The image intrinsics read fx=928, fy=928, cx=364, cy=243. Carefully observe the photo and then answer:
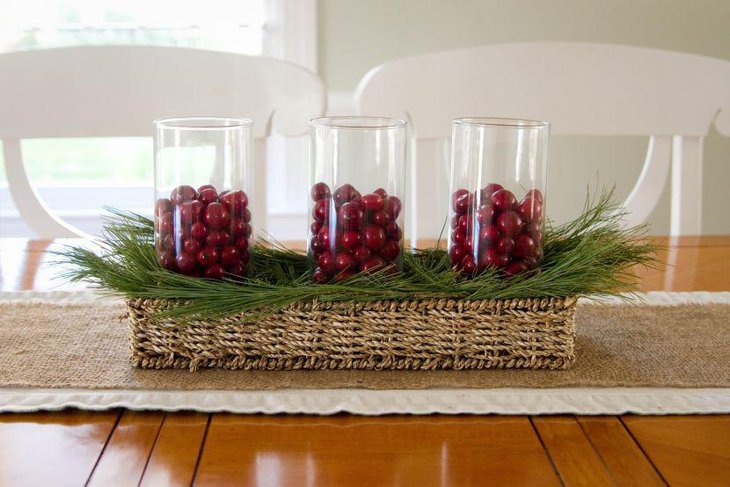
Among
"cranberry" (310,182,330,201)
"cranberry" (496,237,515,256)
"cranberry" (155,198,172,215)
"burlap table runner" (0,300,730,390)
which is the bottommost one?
"burlap table runner" (0,300,730,390)

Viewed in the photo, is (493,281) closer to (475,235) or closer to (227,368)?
(475,235)

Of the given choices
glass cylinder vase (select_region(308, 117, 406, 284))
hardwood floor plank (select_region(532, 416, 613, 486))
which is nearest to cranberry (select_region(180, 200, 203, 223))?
glass cylinder vase (select_region(308, 117, 406, 284))

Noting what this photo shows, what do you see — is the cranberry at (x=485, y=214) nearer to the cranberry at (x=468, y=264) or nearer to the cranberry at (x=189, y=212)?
the cranberry at (x=468, y=264)

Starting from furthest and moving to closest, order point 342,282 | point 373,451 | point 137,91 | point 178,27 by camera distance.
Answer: point 178,27
point 137,91
point 342,282
point 373,451

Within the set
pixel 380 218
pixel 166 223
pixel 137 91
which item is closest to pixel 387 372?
pixel 380 218

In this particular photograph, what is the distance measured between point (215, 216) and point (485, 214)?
0.25 m

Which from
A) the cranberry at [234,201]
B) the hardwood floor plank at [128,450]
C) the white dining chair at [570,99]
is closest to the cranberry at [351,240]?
the cranberry at [234,201]

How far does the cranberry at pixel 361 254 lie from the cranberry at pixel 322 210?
0.04m

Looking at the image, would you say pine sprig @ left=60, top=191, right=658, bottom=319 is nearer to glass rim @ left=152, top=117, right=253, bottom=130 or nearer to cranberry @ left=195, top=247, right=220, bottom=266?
cranberry @ left=195, top=247, right=220, bottom=266

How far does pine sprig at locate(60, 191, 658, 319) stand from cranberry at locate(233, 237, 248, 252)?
0.09 feet

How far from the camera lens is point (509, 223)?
85 centimetres

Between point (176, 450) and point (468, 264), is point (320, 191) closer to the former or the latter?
point (468, 264)

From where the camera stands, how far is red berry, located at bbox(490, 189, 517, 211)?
85 cm

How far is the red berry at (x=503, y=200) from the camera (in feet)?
2.77
